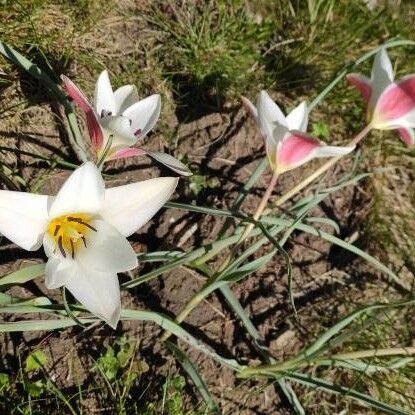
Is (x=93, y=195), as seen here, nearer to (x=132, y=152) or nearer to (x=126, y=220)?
(x=126, y=220)

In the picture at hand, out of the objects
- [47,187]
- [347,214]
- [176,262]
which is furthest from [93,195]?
[347,214]

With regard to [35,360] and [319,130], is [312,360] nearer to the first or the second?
[35,360]

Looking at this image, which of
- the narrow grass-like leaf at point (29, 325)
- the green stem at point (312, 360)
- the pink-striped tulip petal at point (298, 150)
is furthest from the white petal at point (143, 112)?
the green stem at point (312, 360)

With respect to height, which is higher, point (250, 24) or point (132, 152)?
point (132, 152)

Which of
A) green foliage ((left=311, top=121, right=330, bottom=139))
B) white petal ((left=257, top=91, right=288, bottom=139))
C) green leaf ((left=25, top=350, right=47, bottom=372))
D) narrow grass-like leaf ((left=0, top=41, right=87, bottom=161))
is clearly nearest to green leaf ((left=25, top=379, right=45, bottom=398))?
green leaf ((left=25, top=350, right=47, bottom=372))

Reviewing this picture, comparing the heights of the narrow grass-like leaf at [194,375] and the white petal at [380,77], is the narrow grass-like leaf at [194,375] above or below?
below

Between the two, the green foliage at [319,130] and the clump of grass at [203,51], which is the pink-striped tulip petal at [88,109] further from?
A: the green foliage at [319,130]

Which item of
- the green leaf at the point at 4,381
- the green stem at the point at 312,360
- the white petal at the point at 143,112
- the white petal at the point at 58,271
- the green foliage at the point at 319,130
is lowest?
the green stem at the point at 312,360

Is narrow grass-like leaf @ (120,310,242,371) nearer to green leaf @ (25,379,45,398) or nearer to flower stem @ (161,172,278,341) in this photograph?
flower stem @ (161,172,278,341)
